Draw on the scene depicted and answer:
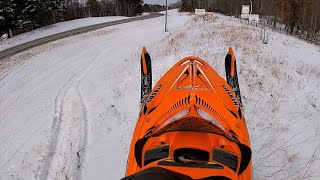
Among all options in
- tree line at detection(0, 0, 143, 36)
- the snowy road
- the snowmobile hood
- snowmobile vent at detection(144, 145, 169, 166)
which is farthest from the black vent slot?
tree line at detection(0, 0, 143, 36)

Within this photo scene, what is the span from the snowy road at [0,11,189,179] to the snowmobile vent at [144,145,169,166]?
Answer: 2.37 meters

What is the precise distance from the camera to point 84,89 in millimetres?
10031

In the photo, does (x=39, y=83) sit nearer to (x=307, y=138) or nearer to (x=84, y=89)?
(x=84, y=89)

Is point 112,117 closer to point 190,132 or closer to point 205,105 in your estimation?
point 205,105

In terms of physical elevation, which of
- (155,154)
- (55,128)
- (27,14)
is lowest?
(55,128)

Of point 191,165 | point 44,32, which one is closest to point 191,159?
point 191,165

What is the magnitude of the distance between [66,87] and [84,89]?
927 mm

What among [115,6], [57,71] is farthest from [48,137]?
[115,6]

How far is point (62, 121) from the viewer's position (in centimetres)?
745

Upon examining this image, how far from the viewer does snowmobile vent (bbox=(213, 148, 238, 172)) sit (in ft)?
7.94

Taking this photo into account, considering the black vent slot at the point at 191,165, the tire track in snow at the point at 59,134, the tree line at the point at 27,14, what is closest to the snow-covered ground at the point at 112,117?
the tire track in snow at the point at 59,134

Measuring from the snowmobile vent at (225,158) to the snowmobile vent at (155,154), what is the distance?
0.38m

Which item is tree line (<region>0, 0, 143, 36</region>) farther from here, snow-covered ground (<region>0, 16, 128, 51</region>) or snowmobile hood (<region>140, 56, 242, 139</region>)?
snowmobile hood (<region>140, 56, 242, 139</region>)

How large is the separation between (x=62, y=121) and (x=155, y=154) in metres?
5.40
